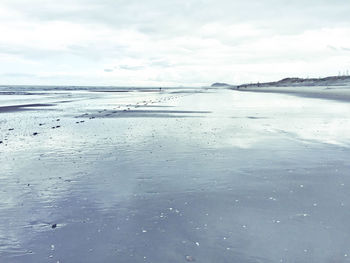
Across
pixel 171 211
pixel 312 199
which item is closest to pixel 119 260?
pixel 171 211

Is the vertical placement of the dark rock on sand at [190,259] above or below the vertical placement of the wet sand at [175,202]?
below

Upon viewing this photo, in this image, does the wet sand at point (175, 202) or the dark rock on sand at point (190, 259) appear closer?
the dark rock on sand at point (190, 259)

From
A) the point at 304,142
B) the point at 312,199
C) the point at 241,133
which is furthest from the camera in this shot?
the point at 241,133

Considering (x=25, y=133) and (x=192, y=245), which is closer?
(x=192, y=245)

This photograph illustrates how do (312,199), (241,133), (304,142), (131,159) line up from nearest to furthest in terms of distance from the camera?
(312,199) < (131,159) < (304,142) < (241,133)

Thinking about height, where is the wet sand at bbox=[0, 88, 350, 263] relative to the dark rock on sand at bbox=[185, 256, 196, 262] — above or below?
above

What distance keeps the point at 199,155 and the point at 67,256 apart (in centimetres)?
879

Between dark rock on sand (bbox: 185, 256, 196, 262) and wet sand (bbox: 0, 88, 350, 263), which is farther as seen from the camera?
wet sand (bbox: 0, 88, 350, 263)

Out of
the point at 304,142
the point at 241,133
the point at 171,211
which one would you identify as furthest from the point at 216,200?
the point at 241,133

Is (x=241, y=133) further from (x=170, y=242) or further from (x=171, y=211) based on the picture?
(x=170, y=242)

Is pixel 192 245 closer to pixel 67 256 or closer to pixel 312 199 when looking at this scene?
pixel 67 256

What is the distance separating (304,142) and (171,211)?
11160mm

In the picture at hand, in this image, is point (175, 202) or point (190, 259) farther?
point (175, 202)

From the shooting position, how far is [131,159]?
538 inches
